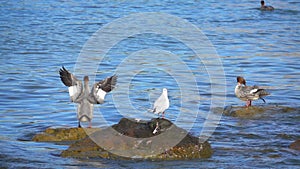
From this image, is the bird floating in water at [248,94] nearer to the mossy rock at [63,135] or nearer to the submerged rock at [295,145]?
the submerged rock at [295,145]

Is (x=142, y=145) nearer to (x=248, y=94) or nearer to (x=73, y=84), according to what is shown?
(x=73, y=84)

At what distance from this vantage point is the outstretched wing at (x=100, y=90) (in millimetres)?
9539

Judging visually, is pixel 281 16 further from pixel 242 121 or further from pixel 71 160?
pixel 71 160

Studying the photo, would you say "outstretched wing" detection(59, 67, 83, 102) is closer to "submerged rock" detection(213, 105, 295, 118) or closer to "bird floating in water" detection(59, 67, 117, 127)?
"bird floating in water" detection(59, 67, 117, 127)

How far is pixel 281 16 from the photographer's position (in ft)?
87.4

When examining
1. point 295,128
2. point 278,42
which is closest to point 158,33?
point 278,42

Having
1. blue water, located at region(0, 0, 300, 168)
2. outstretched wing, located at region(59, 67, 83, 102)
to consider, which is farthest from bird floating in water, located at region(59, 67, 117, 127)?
blue water, located at region(0, 0, 300, 168)

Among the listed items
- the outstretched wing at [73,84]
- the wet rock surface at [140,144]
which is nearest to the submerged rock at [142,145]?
the wet rock surface at [140,144]

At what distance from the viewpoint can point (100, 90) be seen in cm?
970

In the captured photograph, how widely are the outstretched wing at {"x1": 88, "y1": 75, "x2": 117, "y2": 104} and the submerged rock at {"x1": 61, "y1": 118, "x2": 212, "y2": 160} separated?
940 millimetres

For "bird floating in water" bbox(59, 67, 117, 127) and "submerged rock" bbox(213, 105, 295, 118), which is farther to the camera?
"submerged rock" bbox(213, 105, 295, 118)

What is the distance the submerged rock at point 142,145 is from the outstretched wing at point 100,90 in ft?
3.09

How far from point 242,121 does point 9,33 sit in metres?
11.1

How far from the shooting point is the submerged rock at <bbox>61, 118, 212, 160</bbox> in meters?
8.35
